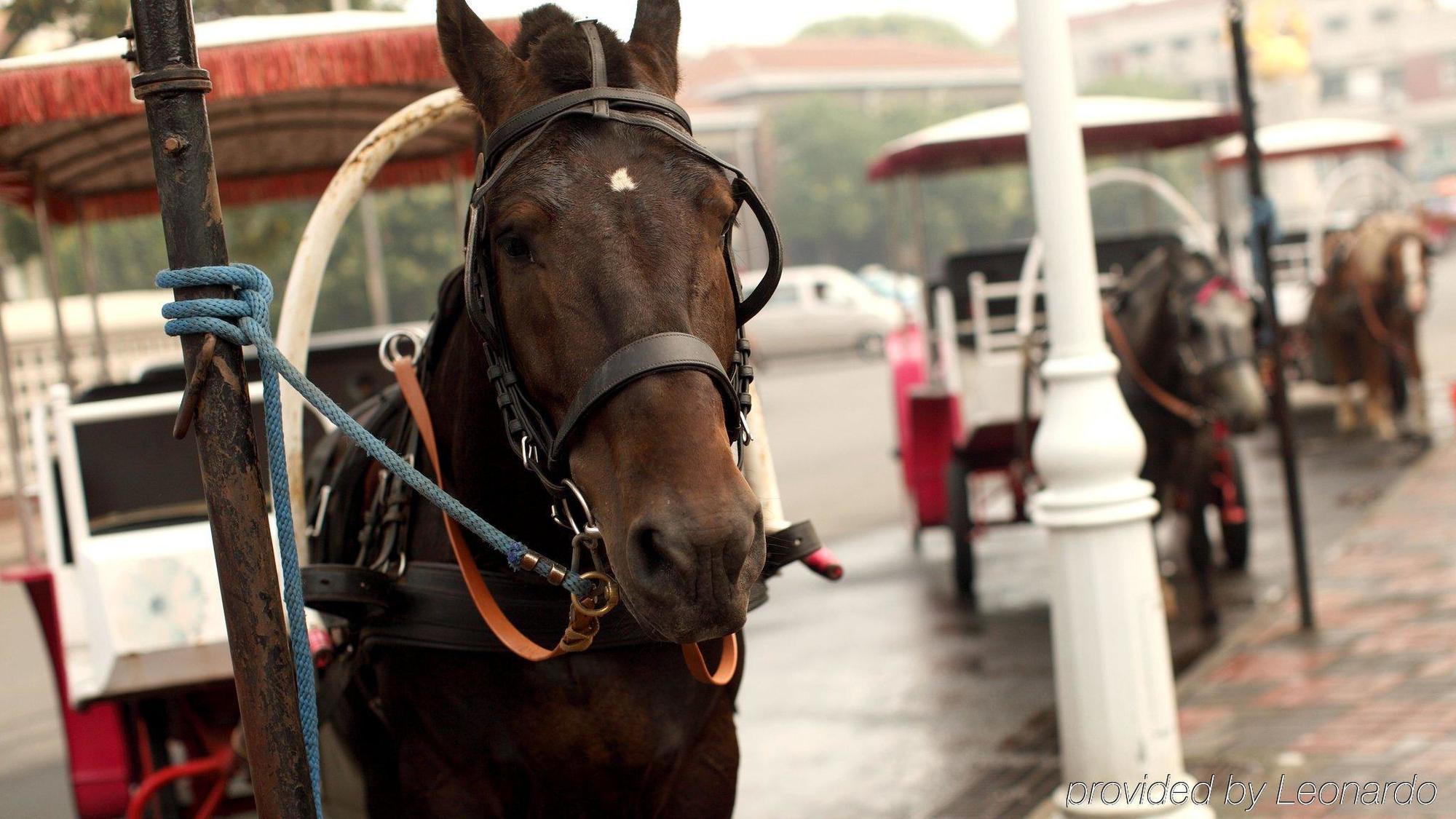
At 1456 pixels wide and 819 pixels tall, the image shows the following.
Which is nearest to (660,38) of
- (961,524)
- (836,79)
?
(961,524)

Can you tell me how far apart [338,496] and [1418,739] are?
147 inches

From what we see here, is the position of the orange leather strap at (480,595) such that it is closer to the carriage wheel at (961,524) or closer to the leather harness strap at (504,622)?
the leather harness strap at (504,622)

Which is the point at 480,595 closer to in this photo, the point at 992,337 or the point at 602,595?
the point at 602,595

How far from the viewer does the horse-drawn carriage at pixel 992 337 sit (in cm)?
800

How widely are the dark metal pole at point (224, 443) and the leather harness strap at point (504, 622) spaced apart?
0.42 metres

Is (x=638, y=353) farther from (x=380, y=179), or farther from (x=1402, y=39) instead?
(x=1402, y=39)

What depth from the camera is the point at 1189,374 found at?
23.9 ft

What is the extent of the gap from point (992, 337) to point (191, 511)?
5.39 meters

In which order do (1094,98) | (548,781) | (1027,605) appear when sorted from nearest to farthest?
(548,781) → (1027,605) → (1094,98)

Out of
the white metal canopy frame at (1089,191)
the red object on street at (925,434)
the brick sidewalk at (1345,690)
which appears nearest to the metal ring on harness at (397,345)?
the brick sidewalk at (1345,690)

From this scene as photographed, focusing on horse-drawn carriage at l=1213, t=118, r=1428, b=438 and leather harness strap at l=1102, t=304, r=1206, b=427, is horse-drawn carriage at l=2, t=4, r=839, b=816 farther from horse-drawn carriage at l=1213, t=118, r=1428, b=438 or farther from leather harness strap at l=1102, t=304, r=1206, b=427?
horse-drawn carriage at l=1213, t=118, r=1428, b=438

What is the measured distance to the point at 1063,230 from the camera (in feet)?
14.6

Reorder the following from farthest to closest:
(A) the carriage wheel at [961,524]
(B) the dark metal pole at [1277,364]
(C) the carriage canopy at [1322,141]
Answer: (C) the carriage canopy at [1322,141] < (A) the carriage wheel at [961,524] < (B) the dark metal pole at [1277,364]

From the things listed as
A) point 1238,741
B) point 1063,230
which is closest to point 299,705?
point 1063,230
